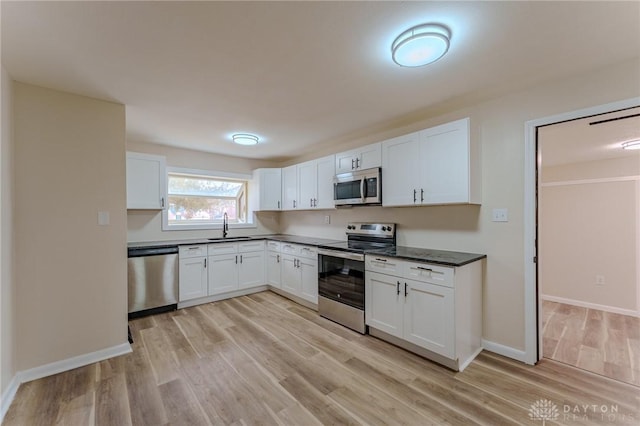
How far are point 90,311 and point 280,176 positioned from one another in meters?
3.33

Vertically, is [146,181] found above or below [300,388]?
above

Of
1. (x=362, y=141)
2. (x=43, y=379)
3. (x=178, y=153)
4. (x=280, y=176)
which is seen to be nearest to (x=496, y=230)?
(x=362, y=141)

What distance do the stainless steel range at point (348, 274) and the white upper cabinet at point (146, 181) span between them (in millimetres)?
2520

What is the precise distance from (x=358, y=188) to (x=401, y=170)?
2.05ft

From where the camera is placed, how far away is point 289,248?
13.5 feet

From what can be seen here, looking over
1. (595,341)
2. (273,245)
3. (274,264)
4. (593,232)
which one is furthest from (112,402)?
(593,232)

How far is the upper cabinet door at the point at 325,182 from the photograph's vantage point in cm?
388

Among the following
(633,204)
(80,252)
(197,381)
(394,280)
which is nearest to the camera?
(197,381)

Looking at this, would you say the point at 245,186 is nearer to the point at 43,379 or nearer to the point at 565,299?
the point at 43,379

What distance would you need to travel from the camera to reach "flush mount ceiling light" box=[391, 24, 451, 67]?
157 cm

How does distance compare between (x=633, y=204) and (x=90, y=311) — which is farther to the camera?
(x=633, y=204)

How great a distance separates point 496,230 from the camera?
8.41 feet

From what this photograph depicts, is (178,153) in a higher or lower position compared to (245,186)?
higher

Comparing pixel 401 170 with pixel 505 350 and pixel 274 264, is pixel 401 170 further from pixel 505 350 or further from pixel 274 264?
pixel 274 264
